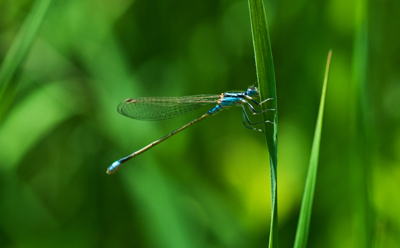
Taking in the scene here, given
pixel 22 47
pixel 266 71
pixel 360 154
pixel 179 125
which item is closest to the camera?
pixel 266 71

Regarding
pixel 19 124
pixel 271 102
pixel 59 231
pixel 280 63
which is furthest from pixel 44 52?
pixel 271 102

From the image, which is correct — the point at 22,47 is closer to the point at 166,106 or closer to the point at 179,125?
the point at 166,106

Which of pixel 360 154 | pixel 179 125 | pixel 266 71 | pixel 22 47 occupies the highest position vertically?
pixel 22 47

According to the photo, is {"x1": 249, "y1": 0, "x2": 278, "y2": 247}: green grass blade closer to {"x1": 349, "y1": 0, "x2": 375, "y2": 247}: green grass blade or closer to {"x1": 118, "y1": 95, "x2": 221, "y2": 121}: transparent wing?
{"x1": 349, "y1": 0, "x2": 375, "y2": 247}: green grass blade

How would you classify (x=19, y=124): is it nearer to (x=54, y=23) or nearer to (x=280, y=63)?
(x=54, y=23)

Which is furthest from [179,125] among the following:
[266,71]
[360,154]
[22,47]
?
[266,71]

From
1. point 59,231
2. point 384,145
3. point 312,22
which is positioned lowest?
point 384,145
